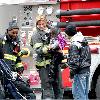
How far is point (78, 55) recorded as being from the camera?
10.4m

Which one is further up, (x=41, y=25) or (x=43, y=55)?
(x=41, y=25)

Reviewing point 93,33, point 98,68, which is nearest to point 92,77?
point 98,68

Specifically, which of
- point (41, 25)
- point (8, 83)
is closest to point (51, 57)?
point (41, 25)

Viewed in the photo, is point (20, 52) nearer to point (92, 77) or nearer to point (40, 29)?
point (40, 29)

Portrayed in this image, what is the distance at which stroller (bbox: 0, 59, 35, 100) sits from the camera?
997 cm

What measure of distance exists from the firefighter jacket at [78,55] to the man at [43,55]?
669 millimetres

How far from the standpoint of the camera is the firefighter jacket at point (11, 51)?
10.5 meters

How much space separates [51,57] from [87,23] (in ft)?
5.21

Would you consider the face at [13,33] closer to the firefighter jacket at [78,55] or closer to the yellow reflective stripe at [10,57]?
the yellow reflective stripe at [10,57]

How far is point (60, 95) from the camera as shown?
1134 cm

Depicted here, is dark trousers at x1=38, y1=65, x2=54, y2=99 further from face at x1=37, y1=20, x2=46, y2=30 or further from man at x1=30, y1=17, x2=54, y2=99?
face at x1=37, y1=20, x2=46, y2=30

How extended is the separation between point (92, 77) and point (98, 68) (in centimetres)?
22

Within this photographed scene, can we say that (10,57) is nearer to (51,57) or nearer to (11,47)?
(11,47)

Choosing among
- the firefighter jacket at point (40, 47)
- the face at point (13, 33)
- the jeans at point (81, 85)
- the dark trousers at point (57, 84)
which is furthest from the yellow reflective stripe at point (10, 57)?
the jeans at point (81, 85)
